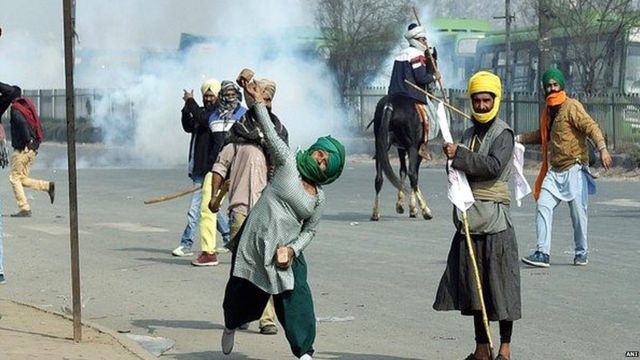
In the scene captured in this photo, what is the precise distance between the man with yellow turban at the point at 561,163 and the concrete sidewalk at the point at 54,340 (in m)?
4.57

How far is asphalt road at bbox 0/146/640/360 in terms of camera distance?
31.0ft

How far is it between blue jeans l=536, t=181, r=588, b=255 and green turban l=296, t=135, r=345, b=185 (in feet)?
16.0

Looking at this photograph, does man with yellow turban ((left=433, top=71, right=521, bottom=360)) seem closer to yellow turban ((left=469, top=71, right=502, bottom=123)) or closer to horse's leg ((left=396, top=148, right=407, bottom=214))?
yellow turban ((left=469, top=71, right=502, bottom=123))

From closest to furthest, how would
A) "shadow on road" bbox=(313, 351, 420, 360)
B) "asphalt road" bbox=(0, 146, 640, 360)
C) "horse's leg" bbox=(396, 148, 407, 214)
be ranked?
"shadow on road" bbox=(313, 351, 420, 360) → "asphalt road" bbox=(0, 146, 640, 360) → "horse's leg" bbox=(396, 148, 407, 214)

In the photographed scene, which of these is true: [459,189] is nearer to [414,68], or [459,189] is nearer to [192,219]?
[192,219]

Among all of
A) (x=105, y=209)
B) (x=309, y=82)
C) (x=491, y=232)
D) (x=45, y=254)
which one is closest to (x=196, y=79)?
(x=309, y=82)

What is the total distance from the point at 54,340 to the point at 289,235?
1.75 meters

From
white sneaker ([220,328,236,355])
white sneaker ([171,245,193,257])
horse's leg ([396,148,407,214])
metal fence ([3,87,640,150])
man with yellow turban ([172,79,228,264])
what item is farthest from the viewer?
metal fence ([3,87,640,150])

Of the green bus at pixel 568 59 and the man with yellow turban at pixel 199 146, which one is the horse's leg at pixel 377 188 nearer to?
the man with yellow turban at pixel 199 146

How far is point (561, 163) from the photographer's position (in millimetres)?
12977

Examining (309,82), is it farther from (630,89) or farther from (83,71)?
(83,71)

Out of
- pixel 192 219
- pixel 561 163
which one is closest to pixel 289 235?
pixel 561 163

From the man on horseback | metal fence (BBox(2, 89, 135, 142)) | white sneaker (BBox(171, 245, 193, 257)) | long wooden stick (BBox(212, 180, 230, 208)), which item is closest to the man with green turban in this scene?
long wooden stick (BBox(212, 180, 230, 208))

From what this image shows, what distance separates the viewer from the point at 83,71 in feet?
194
